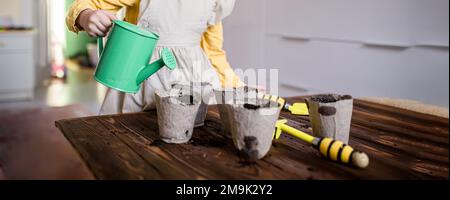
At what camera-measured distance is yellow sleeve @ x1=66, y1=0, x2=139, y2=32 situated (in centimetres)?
88

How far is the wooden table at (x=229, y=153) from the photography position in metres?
0.58

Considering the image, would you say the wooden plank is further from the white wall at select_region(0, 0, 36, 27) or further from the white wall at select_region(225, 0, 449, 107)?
the white wall at select_region(0, 0, 36, 27)

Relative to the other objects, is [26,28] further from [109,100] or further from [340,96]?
[340,96]

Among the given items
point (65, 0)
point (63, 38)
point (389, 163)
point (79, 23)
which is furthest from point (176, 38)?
point (63, 38)

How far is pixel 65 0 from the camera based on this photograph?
403 cm

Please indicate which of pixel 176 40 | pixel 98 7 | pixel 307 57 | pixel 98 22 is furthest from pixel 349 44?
pixel 98 22

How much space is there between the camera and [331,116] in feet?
2.16

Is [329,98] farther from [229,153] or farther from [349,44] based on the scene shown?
[349,44]

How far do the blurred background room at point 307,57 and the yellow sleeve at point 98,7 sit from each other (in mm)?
308

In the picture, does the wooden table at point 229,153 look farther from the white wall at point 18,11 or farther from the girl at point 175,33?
the white wall at point 18,11

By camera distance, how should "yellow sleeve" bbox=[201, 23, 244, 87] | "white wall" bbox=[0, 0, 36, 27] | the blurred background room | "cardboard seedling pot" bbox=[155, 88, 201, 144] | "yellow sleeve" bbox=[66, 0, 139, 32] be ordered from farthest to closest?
"white wall" bbox=[0, 0, 36, 27] → the blurred background room → "yellow sleeve" bbox=[201, 23, 244, 87] → "yellow sleeve" bbox=[66, 0, 139, 32] → "cardboard seedling pot" bbox=[155, 88, 201, 144]

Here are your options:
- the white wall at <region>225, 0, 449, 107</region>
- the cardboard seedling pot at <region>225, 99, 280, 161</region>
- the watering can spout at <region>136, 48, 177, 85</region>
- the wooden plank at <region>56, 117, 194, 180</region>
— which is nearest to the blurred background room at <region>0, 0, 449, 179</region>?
the white wall at <region>225, 0, 449, 107</region>

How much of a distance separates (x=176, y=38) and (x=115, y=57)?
27cm
